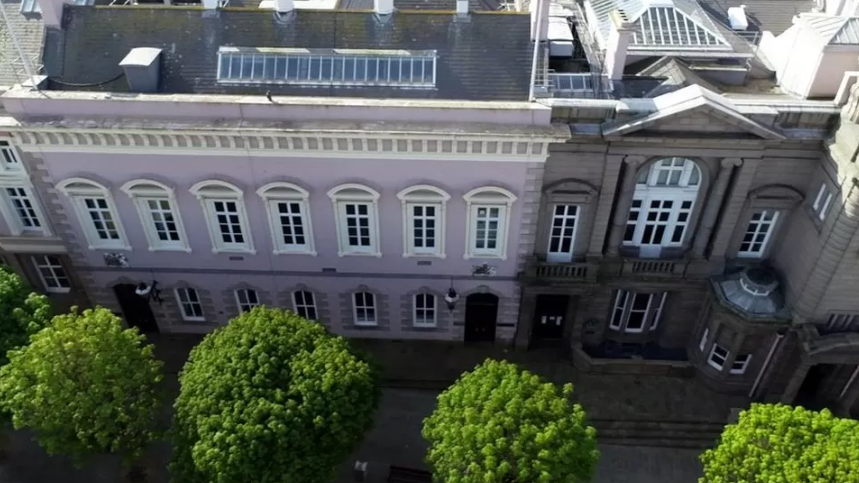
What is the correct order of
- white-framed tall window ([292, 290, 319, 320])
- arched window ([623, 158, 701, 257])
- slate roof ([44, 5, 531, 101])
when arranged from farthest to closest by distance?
white-framed tall window ([292, 290, 319, 320]) < slate roof ([44, 5, 531, 101]) < arched window ([623, 158, 701, 257])

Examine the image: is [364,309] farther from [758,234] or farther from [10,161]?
[758,234]

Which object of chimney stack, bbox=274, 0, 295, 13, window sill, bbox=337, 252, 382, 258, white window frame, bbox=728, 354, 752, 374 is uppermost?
chimney stack, bbox=274, 0, 295, 13

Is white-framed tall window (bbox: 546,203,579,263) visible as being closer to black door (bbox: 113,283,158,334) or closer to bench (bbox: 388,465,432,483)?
bench (bbox: 388,465,432,483)

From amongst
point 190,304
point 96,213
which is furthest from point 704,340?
point 96,213

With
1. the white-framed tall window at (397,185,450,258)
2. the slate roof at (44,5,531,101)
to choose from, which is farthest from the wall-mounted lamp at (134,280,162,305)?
the white-framed tall window at (397,185,450,258)

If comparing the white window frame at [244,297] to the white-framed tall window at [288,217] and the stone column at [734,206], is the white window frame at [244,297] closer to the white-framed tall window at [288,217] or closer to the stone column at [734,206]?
the white-framed tall window at [288,217]

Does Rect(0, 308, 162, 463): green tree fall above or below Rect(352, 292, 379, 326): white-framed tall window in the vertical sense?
above

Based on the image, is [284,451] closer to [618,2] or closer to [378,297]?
[378,297]
